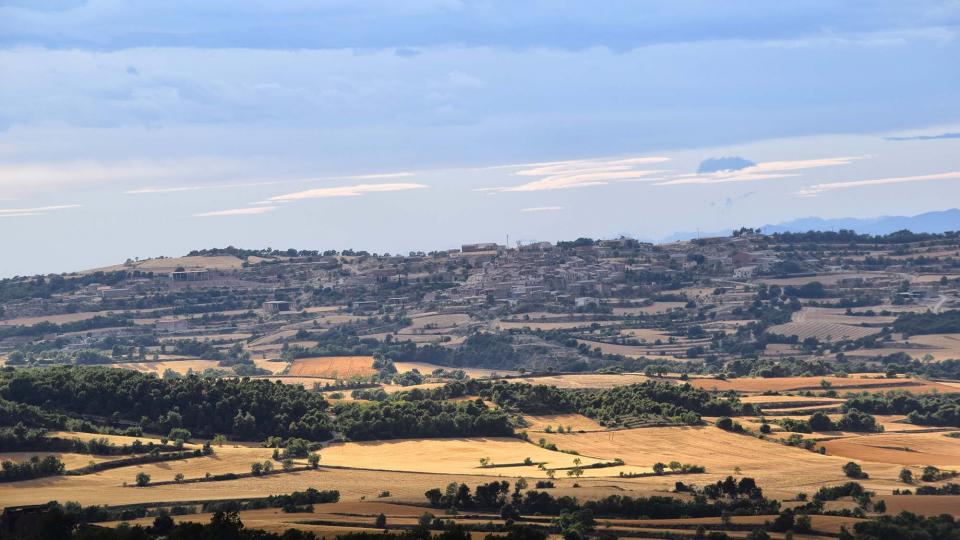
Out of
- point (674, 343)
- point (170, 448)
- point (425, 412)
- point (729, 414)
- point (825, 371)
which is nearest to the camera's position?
point (170, 448)

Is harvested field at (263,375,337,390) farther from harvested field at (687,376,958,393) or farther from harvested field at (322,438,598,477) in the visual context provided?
harvested field at (322,438,598,477)

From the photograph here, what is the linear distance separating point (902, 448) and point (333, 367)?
6707cm

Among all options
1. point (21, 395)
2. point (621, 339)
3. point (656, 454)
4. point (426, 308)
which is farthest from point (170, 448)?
point (426, 308)

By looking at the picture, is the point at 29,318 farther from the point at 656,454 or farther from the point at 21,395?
the point at 656,454

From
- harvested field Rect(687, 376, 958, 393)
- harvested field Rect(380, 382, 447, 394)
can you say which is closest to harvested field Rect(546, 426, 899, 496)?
harvested field Rect(687, 376, 958, 393)

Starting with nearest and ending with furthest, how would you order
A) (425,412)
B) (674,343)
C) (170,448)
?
(170,448)
(425,412)
(674,343)

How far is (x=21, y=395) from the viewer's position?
8944 centimetres

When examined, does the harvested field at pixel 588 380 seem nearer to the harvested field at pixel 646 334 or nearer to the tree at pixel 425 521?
the harvested field at pixel 646 334

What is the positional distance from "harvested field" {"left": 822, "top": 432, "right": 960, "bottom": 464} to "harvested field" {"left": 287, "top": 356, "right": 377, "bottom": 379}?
53.5m

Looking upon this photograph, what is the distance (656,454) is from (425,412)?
555 inches

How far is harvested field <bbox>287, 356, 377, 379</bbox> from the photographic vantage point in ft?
439

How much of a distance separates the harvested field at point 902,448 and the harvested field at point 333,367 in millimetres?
53520

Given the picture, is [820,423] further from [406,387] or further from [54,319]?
[54,319]

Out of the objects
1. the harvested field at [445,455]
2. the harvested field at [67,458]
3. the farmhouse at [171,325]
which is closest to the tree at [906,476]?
the harvested field at [445,455]
